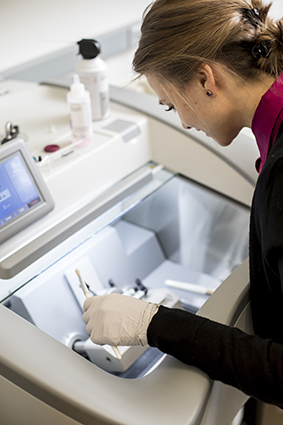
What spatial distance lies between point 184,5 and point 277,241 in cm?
48

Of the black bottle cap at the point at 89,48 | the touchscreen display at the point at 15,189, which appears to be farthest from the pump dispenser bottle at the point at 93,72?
the touchscreen display at the point at 15,189

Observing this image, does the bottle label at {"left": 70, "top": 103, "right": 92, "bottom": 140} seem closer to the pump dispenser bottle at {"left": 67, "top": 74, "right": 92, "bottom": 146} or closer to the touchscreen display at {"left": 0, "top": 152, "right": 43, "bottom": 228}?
the pump dispenser bottle at {"left": 67, "top": 74, "right": 92, "bottom": 146}

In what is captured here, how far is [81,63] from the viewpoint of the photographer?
1.27 meters

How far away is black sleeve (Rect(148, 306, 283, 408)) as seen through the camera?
0.65 metres

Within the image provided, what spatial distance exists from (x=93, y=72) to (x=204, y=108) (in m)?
0.52

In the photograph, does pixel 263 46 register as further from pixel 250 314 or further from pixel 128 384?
pixel 128 384

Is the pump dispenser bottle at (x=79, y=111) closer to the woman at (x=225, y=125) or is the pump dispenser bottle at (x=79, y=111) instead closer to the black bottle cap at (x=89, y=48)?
the black bottle cap at (x=89, y=48)

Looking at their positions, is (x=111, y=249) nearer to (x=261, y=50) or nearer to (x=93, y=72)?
→ (x=93, y=72)

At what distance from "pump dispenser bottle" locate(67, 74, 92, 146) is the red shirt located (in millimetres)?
532

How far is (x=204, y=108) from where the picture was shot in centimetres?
87

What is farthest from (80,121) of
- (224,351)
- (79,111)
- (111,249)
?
(224,351)

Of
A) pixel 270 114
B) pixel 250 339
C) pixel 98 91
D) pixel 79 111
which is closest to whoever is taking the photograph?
pixel 250 339

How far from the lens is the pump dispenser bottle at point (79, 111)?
46.8 inches

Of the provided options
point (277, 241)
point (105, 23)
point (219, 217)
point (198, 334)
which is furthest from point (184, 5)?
point (105, 23)
